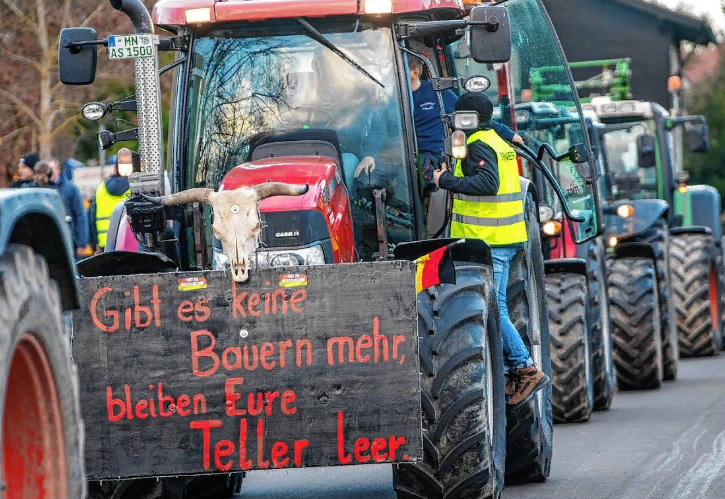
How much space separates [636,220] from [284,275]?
9694 mm

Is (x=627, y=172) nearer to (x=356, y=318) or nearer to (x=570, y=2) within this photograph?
(x=356, y=318)

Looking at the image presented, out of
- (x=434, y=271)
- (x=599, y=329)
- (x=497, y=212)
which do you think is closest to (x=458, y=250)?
(x=434, y=271)

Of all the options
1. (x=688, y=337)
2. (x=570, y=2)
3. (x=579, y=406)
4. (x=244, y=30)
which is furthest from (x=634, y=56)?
(x=244, y=30)

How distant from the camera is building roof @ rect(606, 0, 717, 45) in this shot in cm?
3638

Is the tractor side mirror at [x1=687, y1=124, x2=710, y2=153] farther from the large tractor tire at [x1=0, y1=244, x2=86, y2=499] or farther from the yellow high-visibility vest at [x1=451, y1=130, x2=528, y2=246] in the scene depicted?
the large tractor tire at [x1=0, y1=244, x2=86, y2=499]

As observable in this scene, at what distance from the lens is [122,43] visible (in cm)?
794

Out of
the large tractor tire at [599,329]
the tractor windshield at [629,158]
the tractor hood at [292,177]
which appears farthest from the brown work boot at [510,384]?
the tractor windshield at [629,158]

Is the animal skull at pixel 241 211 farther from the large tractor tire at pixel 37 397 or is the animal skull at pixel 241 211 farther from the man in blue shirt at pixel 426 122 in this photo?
the large tractor tire at pixel 37 397

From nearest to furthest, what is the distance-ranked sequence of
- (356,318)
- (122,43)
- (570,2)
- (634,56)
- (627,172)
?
(356,318) → (122,43) → (627,172) → (570,2) → (634,56)

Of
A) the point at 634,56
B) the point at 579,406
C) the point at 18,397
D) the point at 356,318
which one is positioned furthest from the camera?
the point at 634,56

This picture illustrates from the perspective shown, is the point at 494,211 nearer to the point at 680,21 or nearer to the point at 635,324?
the point at 635,324

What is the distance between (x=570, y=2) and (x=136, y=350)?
26865 millimetres

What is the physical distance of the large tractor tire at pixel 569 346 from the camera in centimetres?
1148

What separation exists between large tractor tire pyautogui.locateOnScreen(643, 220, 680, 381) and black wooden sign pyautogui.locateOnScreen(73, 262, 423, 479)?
8880 mm
